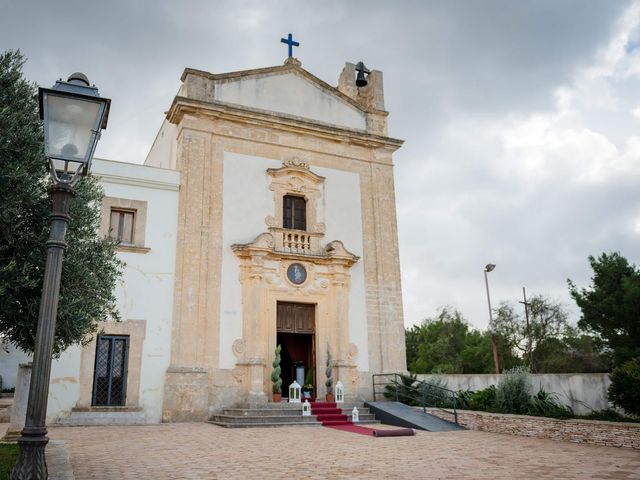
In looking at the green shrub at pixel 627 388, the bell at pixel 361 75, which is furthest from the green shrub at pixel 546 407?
the bell at pixel 361 75

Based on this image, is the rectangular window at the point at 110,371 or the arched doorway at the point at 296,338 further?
the arched doorway at the point at 296,338

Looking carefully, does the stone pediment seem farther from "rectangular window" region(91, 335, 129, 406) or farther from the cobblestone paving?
the cobblestone paving

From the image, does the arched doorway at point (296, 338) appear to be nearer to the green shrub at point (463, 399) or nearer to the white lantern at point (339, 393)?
the white lantern at point (339, 393)

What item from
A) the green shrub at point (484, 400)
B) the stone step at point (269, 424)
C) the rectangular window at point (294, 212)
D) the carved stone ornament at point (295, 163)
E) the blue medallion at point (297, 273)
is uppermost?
the carved stone ornament at point (295, 163)

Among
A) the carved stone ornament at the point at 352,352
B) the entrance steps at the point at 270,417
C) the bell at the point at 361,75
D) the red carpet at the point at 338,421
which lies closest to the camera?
the red carpet at the point at 338,421

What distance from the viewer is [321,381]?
1667 cm

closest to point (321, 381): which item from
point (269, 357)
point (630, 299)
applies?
point (269, 357)

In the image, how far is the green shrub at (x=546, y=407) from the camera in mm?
11531

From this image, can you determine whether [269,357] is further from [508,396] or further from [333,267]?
[508,396]

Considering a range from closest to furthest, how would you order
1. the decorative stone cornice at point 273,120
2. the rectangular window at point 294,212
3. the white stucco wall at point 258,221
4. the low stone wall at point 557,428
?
1. the low stone wall at point 557,428
2. the white stucco wall at point 258,221
3. the decorative stone cornice at point 273,120
4. the rectangular window at point 294,212

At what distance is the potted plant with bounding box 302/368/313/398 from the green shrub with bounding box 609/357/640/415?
8.45 metres

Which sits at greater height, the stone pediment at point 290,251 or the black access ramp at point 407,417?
the stone pediment at point 290,251

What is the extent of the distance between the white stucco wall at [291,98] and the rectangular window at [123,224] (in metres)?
4.77

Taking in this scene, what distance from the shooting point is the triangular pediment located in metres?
18.0
